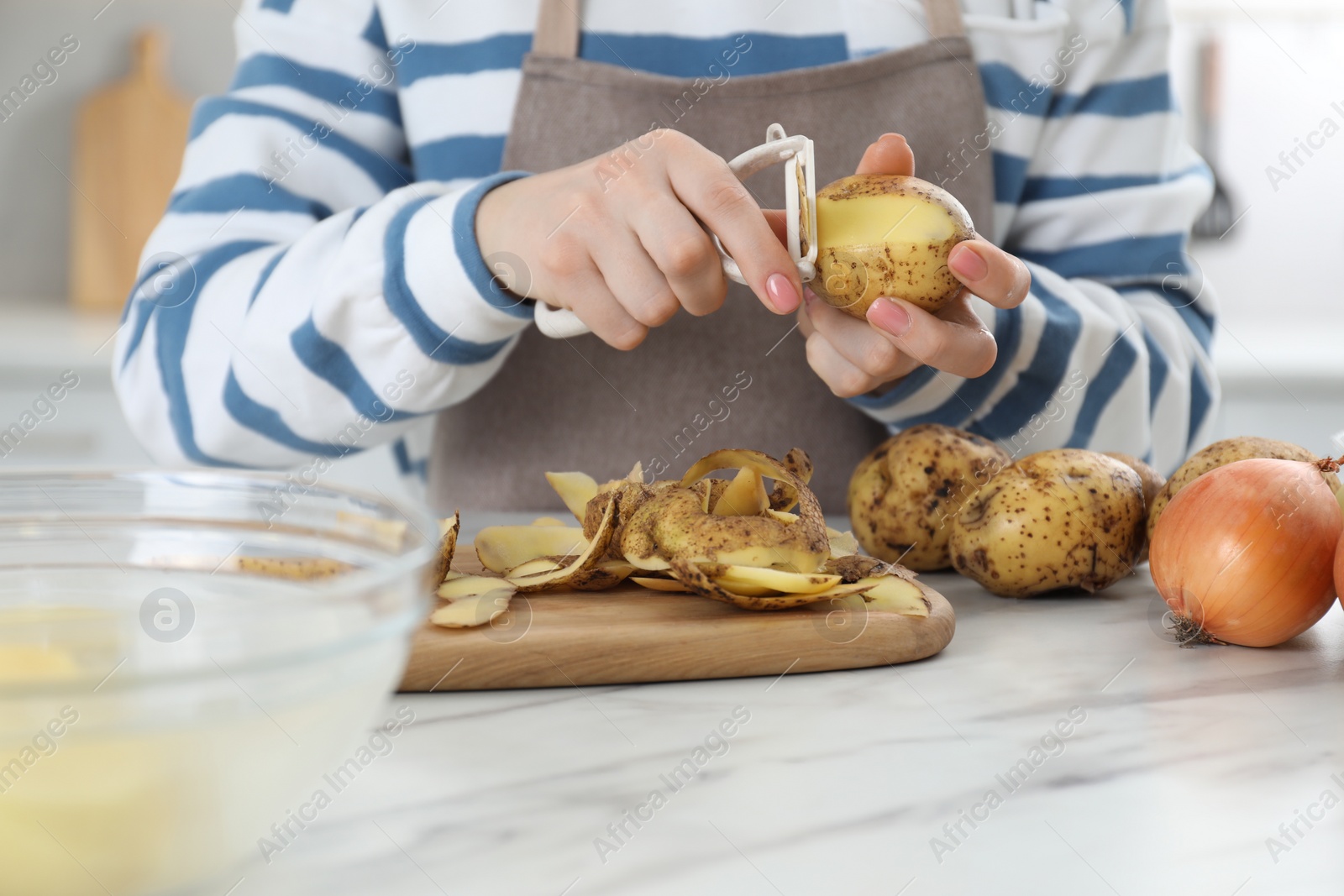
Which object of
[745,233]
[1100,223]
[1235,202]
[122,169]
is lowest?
[1235,202]

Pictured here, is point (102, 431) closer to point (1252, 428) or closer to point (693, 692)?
point (693, 692)

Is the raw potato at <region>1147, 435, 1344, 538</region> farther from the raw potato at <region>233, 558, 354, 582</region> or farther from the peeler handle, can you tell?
the raw potato at <region>233, 558, 354, 582</region>

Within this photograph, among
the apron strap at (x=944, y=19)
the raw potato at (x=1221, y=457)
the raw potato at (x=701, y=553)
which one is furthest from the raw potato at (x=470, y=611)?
the apron strap at (x=944, y=19)

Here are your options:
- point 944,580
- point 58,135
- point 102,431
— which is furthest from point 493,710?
point 58,135

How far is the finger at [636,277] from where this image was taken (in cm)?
63

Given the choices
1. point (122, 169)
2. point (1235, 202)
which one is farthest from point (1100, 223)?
point (122, 169)

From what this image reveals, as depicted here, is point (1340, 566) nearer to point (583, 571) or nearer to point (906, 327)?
point (906, 327)

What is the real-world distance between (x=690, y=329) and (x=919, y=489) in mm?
356

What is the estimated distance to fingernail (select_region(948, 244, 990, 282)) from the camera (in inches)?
23.1

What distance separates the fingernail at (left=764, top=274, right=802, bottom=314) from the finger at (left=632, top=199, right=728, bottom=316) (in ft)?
0.16

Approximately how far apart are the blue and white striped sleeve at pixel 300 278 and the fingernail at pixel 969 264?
32 centimetres

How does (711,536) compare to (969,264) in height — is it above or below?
below

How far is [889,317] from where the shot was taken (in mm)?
600

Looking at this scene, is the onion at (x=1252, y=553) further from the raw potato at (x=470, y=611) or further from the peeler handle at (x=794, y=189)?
the raw potato at (x=470, y=611)
